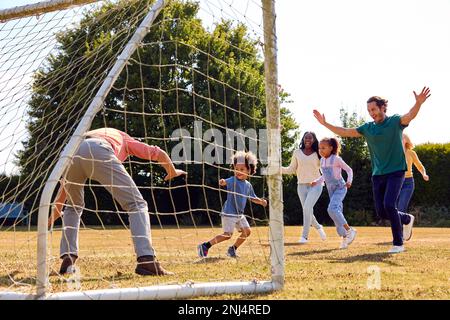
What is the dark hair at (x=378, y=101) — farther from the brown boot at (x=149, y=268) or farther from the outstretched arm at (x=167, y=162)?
the brown boot at (x=149, y=268)

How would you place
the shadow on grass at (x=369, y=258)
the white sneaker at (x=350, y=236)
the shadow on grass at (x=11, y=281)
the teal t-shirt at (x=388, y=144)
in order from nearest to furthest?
the shadow on grass at (x=11, y=281)
the shadow on grass at (x=369, y=258)
the teal t-shirt at (x=388, y=144)
the white sneaker at (x=350, y=236)

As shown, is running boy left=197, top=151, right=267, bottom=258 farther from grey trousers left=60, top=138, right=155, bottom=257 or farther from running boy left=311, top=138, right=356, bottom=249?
grey trousers left=60, top=138, right=155, bottom=257

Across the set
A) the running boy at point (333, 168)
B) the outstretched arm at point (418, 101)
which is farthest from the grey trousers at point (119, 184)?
the running boy at point (333, 168)

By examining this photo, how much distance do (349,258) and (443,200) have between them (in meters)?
16.0

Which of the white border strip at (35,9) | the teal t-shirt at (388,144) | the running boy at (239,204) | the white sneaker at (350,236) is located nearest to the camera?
the white border strip at (35,9)

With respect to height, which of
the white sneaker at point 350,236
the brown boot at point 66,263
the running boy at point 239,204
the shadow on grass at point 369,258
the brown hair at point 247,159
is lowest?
the shadow on grass at point 369,258

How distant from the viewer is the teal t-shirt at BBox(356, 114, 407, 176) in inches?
283

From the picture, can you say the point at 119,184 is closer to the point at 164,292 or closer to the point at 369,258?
the point at 164,292

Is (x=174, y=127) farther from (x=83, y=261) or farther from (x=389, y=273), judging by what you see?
(x=389, y=273)

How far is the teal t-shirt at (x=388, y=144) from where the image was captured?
7.18 metres

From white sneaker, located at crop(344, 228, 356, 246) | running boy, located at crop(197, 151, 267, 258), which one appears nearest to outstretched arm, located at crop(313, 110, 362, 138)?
running boy, located at crop(197, 151, 267, 258)

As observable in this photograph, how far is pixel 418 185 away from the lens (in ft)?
72.4

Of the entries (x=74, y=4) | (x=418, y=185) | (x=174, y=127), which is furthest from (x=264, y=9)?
(x=418, y=185)
